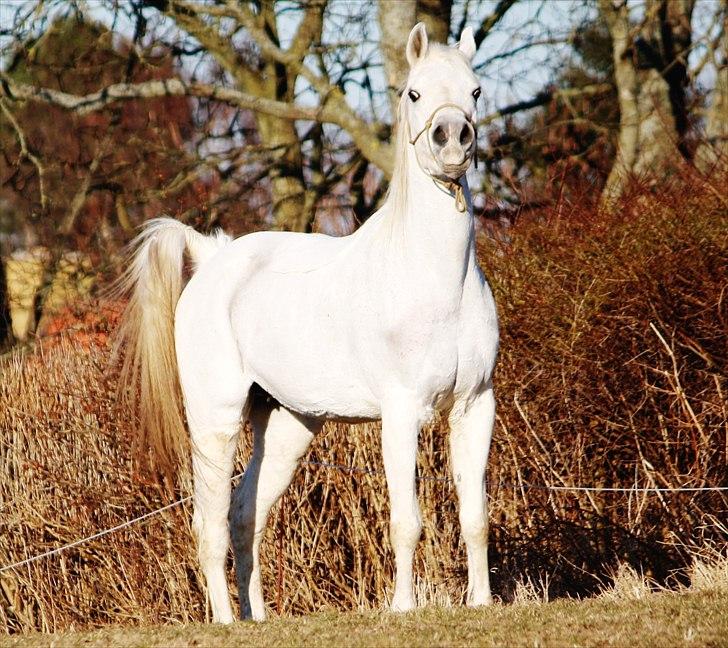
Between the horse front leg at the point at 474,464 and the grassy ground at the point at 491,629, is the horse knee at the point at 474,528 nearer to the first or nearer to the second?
the horse front leg at the point at 474,464

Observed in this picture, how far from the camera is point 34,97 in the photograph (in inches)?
457

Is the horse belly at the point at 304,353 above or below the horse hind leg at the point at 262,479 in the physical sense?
above

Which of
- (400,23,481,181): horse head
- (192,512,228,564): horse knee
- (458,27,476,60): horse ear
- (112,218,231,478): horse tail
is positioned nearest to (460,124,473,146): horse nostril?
(400,23,481,181): horse head

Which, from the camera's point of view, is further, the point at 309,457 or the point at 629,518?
the point at 309,457

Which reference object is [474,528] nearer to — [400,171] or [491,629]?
[491,629]

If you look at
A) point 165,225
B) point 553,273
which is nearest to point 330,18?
point 553,273

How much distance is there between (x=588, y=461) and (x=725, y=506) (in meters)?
0.90

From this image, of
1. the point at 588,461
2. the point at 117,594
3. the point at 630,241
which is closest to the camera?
the point at 630,241

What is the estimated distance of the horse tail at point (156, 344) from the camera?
589 cm

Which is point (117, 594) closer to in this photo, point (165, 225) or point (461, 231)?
point (165, 225)

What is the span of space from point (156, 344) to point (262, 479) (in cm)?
90

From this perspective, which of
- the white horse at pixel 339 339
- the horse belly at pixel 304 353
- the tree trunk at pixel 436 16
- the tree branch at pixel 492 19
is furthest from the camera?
the tree branch at pixel 492 19

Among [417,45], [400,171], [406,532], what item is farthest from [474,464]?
[417,45]

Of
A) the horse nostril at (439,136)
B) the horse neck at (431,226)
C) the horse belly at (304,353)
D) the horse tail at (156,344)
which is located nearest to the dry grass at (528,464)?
the horse tail at (156,344)
